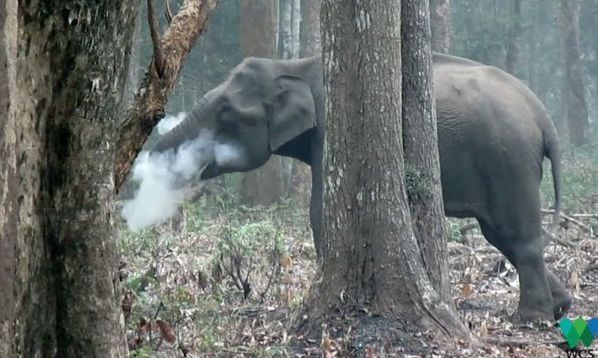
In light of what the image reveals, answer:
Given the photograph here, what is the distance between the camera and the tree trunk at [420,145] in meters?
7.83

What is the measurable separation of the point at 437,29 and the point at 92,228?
16007mm

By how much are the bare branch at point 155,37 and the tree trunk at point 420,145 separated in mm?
2890

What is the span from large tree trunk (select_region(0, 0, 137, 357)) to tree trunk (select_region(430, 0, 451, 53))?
1549 centimetres

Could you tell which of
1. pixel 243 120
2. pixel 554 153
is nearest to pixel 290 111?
pixel 243 120

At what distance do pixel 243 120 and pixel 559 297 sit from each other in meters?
3.48

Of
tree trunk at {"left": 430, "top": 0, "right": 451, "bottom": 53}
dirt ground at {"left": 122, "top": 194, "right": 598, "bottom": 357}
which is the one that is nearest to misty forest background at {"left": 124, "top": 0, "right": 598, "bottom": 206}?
tree trunk at {"left": 430, "top": 0, "right": 451, "bottom": 53}

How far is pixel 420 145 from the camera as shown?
789cm

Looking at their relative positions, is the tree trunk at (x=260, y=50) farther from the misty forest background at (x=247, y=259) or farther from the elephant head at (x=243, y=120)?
the elephant head at (x=243, y=120)

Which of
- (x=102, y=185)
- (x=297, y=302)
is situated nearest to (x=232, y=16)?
(x=297, y=302)

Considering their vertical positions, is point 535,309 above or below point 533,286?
below

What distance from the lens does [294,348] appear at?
7.11m

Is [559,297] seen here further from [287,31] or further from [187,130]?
[287,31]

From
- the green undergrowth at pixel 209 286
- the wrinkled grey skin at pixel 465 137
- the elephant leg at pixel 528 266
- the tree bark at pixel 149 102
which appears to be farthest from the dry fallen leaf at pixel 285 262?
the tree bark at pixel 149 102

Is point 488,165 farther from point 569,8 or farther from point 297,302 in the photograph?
point 569,8
